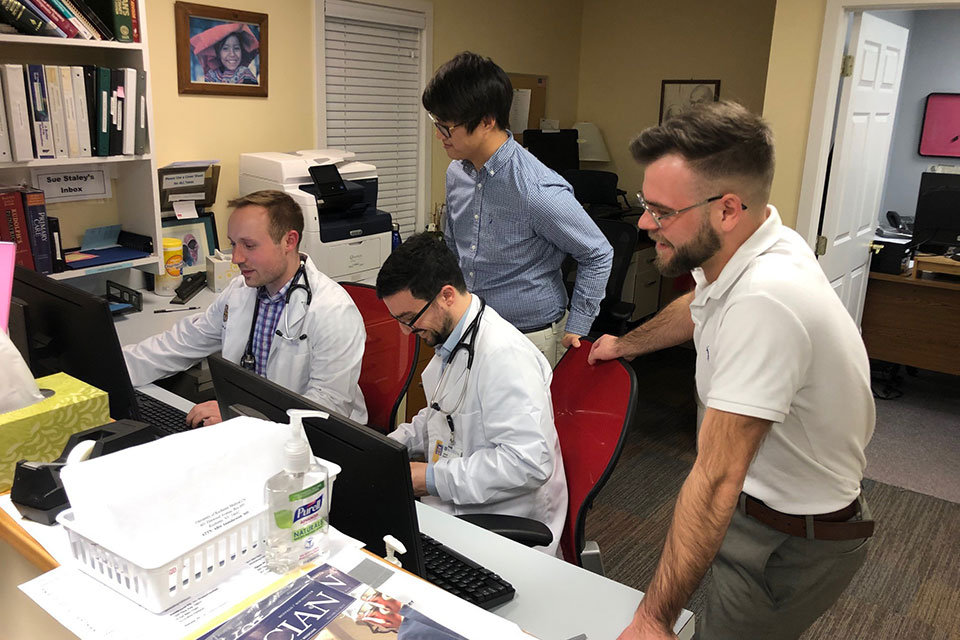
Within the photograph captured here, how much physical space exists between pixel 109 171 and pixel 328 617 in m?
2.63

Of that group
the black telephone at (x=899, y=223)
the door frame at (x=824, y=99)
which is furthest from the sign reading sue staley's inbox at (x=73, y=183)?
the black telephone at (x=899, y=223)

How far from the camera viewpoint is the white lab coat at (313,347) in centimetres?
212

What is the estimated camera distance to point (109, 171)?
2.92 metres

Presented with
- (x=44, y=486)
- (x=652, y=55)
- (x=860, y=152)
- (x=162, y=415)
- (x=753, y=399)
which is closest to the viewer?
(x=44, y=486)

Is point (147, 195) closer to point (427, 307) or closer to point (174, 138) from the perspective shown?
point (174, 138)

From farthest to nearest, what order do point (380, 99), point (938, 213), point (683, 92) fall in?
point (683, 92), point (938, 213), point (380, 99)

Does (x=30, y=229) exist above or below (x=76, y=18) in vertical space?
below

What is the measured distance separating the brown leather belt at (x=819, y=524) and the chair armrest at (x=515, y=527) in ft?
1.41

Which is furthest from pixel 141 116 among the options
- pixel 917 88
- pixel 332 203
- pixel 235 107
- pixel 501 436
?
pixel 917 88

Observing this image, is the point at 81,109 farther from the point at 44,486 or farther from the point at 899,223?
the point at 899,223

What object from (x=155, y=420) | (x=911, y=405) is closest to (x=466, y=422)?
(x=155, y=420)

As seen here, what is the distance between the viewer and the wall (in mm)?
5688

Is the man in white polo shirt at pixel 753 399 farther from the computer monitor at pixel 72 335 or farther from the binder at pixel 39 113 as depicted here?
the binder at pixel 39 113

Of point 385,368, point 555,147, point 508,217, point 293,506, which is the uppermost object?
point 555,147
